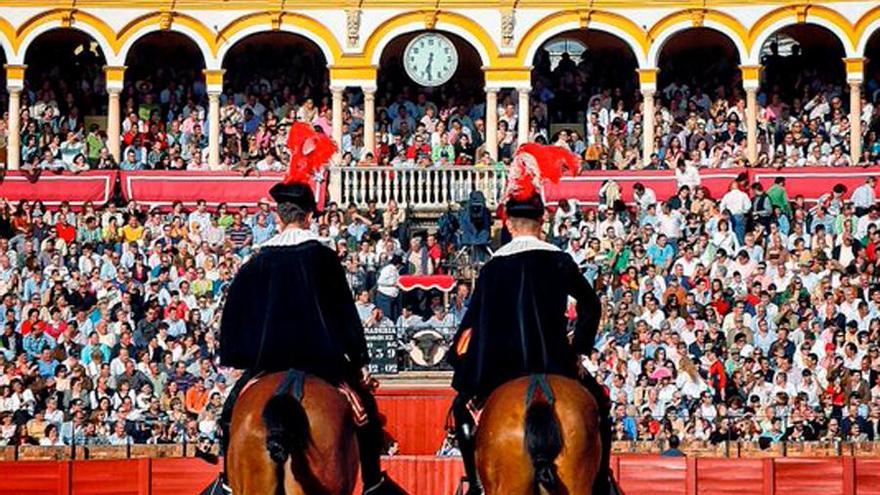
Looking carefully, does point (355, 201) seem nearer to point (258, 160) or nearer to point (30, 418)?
point (258, 160)

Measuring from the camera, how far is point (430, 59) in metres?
42.7

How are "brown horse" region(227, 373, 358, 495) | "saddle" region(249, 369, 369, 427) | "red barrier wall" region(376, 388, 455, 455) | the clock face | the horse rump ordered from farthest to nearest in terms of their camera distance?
the clock face
"red barrier wall" region(376, 388, 455, 455)
"saddle" region(249, 369, 369, 427)
"brown horse" region(227, 373, 358, 495)
the horse rump

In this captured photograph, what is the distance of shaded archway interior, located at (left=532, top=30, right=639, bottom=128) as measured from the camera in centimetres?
4294

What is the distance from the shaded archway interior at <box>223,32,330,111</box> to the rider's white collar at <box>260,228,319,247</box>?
26049 millimetres

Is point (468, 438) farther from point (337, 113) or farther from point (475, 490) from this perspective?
point (337, 113)

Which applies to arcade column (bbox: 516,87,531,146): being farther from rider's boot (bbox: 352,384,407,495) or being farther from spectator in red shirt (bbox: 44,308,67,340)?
rider's boot (bbox: 352,384,407,495)

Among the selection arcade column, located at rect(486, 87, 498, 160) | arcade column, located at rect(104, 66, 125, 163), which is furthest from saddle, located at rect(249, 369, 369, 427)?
arcade column, located at rect(104, 66, 125, 163)

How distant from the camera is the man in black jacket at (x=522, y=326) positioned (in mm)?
17031

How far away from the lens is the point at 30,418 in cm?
3050

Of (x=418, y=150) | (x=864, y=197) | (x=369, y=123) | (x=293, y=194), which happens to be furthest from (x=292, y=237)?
(x=369, y=123)

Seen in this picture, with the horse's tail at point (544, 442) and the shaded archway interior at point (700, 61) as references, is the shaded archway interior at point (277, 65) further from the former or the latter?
the horse's tail at point (544, 442)

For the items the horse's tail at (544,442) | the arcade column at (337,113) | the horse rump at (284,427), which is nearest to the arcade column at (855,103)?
the arcade column at (337,113)

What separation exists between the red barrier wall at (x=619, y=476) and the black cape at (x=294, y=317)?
1031 centimetres

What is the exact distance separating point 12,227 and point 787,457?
13404 mm
